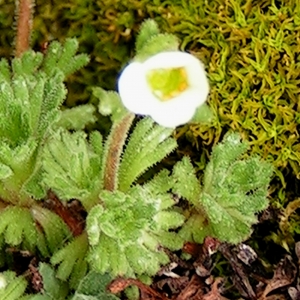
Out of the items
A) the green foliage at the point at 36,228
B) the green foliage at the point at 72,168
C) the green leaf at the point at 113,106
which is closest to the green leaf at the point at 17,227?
the green foliage at the point at 36,228

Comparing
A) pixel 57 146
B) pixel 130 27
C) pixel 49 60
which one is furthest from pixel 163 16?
pixel 57 146

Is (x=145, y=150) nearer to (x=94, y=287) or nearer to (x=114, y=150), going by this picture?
(x=114, y=150)

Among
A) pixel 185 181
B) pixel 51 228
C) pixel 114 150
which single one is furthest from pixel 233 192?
pixel 51 228

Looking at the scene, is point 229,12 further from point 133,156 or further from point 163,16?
point 133,156

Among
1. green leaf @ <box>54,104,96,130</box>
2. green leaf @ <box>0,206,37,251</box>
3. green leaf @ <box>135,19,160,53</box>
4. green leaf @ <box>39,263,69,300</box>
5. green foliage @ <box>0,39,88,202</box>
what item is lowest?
green leaf @ <box>39,263,69,300</box>

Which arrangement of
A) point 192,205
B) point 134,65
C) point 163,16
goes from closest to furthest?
point 134,65 < point 192,205 < point 163,16

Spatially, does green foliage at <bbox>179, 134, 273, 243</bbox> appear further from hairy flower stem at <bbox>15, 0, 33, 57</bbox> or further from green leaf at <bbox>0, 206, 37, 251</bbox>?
hairy flower stem at <bbox>15, 0, 33, 57</bbox>

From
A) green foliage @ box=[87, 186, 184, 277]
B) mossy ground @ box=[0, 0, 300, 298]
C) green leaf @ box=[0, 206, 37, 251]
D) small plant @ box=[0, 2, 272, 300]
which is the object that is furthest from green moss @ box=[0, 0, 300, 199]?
green leaf @ box=[0, 206, 37, 251]
